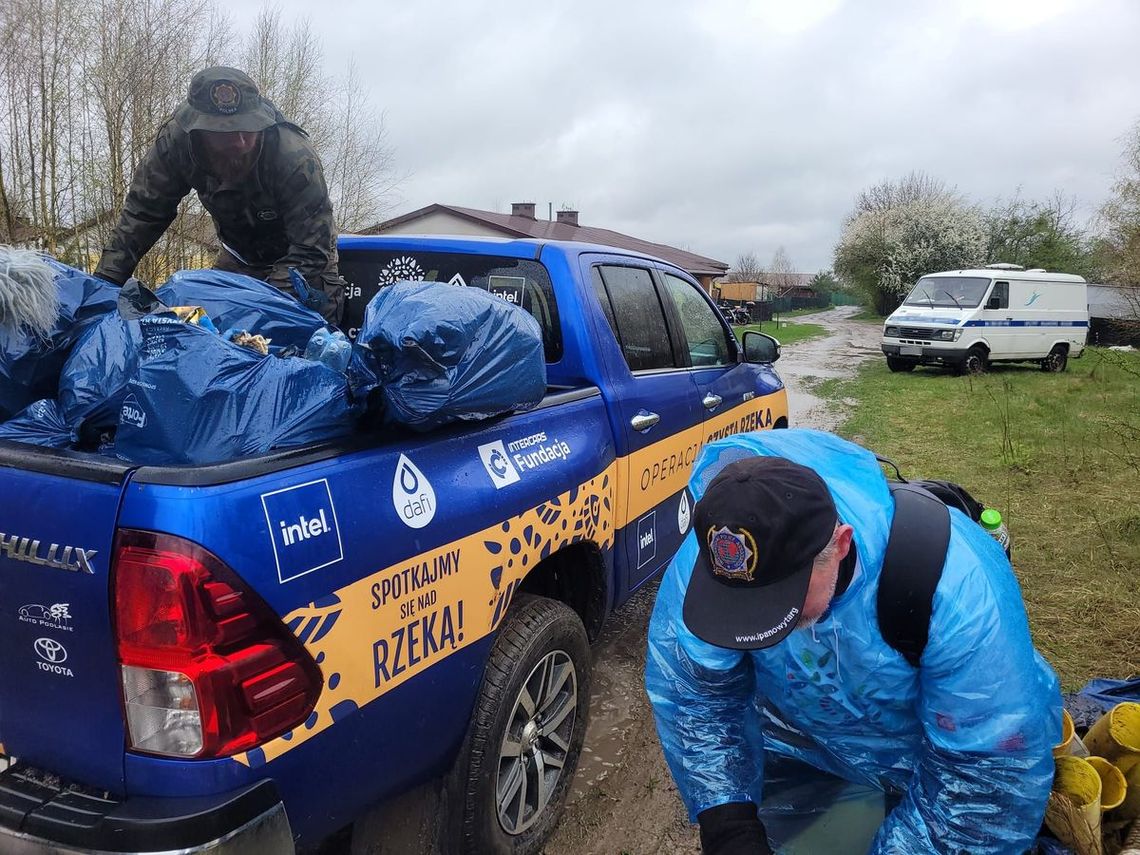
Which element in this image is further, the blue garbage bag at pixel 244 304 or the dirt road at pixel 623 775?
the dirt road at pixel 623 775

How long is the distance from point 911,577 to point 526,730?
1.43m

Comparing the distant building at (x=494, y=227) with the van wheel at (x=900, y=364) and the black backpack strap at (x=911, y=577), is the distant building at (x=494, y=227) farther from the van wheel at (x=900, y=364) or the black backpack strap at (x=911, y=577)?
the black backpack strap at (x=911, y=577)

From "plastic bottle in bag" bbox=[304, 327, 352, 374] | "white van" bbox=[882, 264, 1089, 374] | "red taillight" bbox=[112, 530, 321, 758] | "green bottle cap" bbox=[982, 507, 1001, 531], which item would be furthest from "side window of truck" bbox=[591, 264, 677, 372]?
"white van" bbox=[882, 264, 1089, 374]

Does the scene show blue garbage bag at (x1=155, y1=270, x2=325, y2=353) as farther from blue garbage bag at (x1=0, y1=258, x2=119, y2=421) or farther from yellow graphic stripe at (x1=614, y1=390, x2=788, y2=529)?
yellow graphic stripe at (x1=614, y1=390, x2=788, y2=529)

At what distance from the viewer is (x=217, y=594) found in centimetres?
151

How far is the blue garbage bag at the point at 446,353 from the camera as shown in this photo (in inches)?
74.9

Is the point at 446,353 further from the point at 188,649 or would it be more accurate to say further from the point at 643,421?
the point at 643,421

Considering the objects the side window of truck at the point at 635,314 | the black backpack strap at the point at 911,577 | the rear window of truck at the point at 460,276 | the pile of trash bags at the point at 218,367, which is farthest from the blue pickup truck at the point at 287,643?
the black backpack strap at the point at 911,577

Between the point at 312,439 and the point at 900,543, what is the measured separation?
1297 mm

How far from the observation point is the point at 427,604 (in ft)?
6.47

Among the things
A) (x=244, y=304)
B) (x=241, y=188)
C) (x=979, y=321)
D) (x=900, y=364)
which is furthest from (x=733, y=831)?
(x=900, y=364)

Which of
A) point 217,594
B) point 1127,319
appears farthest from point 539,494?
point 1127,319

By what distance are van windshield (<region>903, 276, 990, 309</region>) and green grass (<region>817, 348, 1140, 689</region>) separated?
1.85 metres

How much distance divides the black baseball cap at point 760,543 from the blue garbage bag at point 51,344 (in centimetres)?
178
